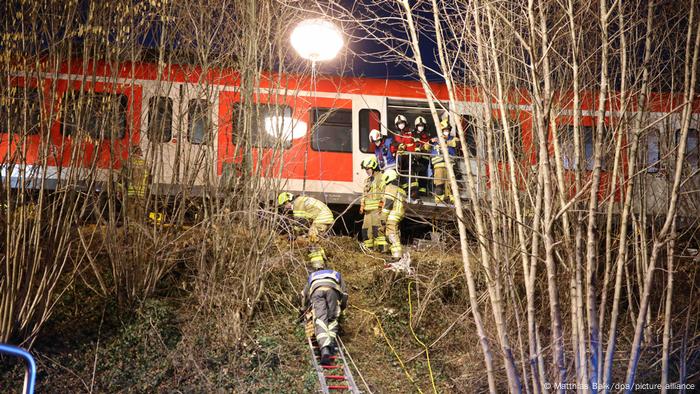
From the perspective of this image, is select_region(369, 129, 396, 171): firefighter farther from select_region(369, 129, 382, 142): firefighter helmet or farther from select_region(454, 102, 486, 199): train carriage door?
select_region(454, 102, 486, 199): train carriage door

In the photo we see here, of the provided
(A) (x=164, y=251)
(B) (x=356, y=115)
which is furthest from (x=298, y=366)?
(B) (x=356, y=115)

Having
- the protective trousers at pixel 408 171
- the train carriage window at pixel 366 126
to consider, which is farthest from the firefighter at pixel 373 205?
the train carriage window at pixel 366 126

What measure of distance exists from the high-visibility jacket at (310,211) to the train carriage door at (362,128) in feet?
7.24

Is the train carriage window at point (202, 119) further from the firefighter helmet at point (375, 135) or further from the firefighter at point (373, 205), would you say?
the firefighter helmet at point (375, 135)

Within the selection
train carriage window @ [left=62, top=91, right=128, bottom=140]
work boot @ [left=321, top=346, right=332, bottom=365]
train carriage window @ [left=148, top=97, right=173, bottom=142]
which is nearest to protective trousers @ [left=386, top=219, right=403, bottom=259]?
work boot @ [left=321, top=346, right=332, bottom=365]

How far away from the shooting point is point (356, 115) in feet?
38.7

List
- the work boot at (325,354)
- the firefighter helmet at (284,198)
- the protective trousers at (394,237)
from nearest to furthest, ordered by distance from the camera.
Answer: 1. the work boot at (325,354)
2. the firefighter helmet at (284,198)
3. the protective trousers at (394,237)

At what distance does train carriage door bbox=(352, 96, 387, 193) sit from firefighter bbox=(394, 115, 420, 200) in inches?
21.2

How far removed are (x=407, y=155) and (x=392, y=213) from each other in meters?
1.34

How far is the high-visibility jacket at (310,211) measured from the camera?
917cm

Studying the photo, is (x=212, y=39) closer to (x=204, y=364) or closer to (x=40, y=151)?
(x=40, y=151)

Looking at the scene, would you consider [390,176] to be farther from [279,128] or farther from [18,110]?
[18,110]

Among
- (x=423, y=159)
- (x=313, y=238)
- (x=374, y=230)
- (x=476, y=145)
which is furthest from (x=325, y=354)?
(x=423, y=159)

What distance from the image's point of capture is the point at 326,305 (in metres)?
7.38
